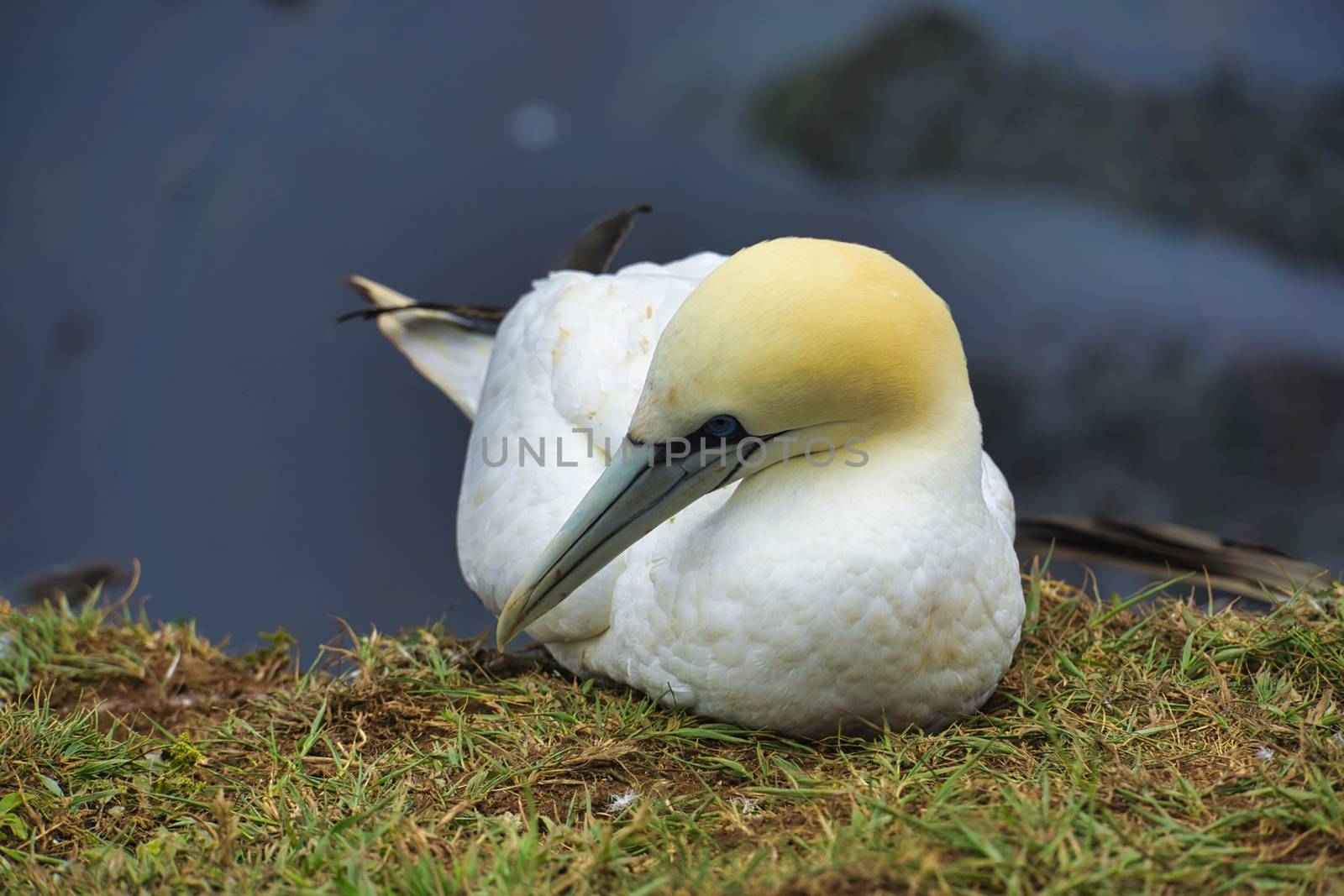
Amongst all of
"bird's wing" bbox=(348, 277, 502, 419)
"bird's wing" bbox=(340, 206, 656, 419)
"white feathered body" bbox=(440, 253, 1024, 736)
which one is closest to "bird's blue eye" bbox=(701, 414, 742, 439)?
"white feathered body" bbox=(440, 253, 1024, 736)

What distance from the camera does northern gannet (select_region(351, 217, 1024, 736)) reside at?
2.78 metres

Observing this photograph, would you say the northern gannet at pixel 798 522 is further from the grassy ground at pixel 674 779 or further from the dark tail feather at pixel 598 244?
the dark tail feather at pixel 598 244

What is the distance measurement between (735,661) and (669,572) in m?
0.29

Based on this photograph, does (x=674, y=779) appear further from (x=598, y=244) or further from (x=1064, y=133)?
(x=1064, y=133)

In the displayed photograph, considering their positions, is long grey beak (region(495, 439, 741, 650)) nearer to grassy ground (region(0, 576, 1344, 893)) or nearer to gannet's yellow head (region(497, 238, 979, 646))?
gannet's yellow head (region(497, 238, 979, 646))

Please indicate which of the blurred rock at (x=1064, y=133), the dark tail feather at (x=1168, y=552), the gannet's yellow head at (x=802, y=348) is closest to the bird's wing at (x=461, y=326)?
the blurred rock at (x=1064, y=133)

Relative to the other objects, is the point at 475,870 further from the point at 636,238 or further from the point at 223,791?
the point at 636,238

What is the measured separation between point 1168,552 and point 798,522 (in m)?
2.34

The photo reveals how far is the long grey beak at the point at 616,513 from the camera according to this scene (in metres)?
3.01

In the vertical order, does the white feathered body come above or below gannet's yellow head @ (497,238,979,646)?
below

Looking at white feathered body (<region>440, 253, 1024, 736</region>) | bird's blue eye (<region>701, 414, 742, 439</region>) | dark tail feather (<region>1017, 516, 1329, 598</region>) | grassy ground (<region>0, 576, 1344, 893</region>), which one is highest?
bird's blue eye (<region>701, 414, 742, 439</region>)

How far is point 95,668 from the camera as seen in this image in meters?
4.20

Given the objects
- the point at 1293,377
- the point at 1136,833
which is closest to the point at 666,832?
the point at 1136,833

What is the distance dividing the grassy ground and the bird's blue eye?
0.78m
